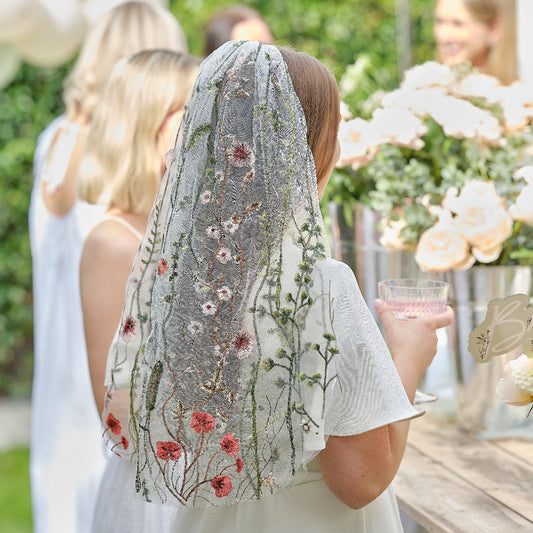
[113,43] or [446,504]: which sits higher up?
[113,43]

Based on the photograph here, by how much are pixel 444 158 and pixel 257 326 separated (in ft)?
3.35

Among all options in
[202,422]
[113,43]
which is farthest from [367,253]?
[113,43]

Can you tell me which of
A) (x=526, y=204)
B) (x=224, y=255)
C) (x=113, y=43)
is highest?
(x=113, y=43)

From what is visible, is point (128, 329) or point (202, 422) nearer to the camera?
point (202, 422)

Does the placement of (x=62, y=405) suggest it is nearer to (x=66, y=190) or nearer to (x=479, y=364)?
(x=66, y=190)

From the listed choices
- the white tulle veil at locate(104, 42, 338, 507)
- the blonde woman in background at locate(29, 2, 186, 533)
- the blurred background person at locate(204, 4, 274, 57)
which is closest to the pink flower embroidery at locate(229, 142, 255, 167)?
the white tulle veil at locate(104, 42, 338, 507)

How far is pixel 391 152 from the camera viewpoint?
2195 millimetres

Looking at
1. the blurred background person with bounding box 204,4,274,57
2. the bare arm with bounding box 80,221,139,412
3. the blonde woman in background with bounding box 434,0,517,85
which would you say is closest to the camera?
the bare arm with bounding box 80,221,139,412

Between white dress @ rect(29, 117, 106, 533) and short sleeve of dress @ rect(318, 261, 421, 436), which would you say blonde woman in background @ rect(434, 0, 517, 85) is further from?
short sleeve of dress @ rect(318, 261, 421, 436)

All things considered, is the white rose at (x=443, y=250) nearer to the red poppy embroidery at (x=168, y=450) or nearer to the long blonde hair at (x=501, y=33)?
the red poppy embroidery at (x=168, y=450)

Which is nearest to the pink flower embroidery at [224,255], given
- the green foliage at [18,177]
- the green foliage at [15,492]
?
the green foliage at [15,492]

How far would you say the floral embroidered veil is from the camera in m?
1.34

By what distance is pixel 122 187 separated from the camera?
83.2 inches

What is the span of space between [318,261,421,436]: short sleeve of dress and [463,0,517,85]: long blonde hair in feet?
6.62
